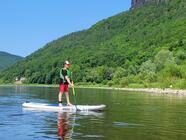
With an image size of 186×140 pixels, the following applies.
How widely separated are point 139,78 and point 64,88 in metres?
107

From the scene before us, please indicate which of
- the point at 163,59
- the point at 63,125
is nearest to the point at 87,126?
the point at 63,125

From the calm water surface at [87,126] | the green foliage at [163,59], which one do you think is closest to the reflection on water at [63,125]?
the calm water surface at [87,126]

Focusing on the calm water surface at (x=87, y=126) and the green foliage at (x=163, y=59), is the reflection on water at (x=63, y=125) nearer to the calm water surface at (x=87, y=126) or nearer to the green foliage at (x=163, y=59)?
the calm water surface at (x=87, y=126)

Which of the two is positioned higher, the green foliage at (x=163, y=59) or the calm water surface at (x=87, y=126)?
the green foliage at (x=163, y=59)

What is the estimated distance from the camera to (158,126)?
21891 millimetres

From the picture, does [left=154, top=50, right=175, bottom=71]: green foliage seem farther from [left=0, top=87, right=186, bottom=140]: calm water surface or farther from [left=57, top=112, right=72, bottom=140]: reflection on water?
[left=57, top=112, right=72, bottom=140]: reflection on water

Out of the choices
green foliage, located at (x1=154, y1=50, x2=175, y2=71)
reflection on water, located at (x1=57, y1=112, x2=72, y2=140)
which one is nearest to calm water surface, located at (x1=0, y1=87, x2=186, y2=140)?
reflection on water, located at (x1=57, y1=112, x2=72, y2=140)

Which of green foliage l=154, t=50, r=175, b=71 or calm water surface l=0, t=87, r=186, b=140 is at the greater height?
green foliage l=154, t=50, r=175, b=71

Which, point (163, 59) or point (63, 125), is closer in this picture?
point (63, 125)

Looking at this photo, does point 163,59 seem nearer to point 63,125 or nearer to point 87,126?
point 87,126

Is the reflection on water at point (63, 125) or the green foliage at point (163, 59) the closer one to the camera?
the reflection on water at point (63, 125)

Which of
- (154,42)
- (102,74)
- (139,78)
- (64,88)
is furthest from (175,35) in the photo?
(64,88)

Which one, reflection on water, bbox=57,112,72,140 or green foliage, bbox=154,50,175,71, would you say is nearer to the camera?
reflection on water, bbox=57,112,72,140

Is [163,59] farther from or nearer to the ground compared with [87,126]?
farther from the ground
